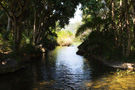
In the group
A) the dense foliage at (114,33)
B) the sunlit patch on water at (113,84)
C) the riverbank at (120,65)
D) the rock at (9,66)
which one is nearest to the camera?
the sunlit patch on water at (113,84)

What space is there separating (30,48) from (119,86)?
11708 mm

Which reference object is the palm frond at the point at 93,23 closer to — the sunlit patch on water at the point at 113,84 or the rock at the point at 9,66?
the sunlit patch on water at the point at 113,84

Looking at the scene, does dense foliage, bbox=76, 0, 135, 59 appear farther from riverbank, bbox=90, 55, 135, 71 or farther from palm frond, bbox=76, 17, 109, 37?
riverbank, bbox=90, 55, 135, 71

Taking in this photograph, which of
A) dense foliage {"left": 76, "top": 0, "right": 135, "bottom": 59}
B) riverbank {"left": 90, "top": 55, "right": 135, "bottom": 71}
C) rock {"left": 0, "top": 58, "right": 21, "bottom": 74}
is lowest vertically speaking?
riverbank {"left": 90, "top": 55, "right": 135, "bottom": 71}

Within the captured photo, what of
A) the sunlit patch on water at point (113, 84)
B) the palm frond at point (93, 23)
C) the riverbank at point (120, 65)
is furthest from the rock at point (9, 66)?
the palm frond at point (93, 23)

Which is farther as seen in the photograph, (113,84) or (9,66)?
(9,66)

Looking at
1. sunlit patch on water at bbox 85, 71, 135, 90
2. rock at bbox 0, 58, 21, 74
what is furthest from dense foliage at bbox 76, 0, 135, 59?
rock at bbox 0, 58, 21, 74

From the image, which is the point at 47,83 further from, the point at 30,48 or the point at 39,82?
the point at 30,48

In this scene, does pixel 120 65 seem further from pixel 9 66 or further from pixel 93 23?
pixel 9 66

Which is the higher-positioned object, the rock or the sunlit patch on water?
the rock

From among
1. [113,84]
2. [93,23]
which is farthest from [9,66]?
[93,23]

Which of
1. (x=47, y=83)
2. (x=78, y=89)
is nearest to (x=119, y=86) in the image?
(x=78, y=89)

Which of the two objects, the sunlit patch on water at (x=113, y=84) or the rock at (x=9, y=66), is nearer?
the sunlit patch on water at (x=113, y=84)

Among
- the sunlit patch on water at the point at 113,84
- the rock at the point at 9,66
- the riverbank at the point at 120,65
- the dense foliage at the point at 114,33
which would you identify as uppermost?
the dense foliage at the point at 114,33
